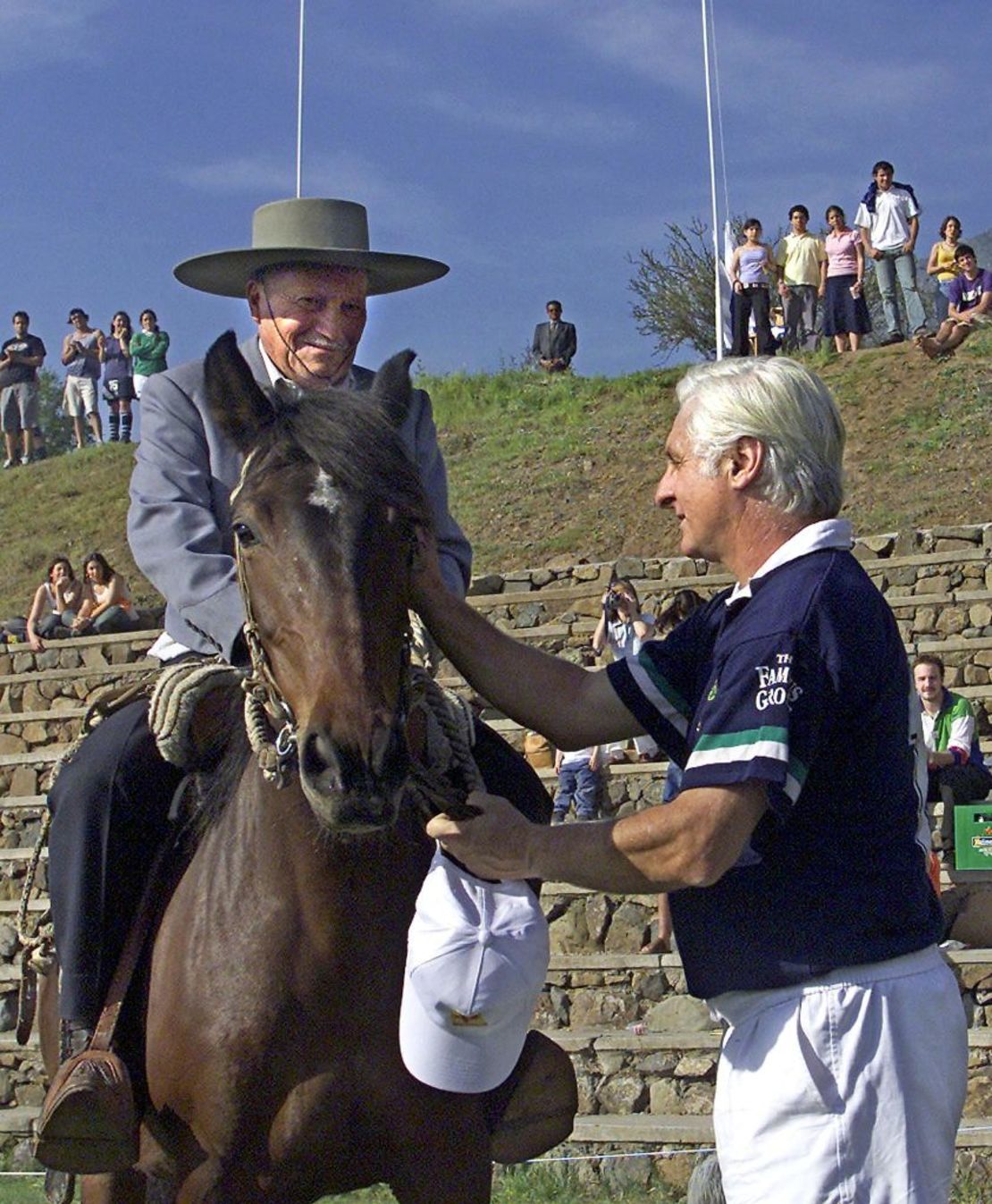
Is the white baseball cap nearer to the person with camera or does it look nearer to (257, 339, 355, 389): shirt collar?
(257, 339, 355, 389): shirt collar

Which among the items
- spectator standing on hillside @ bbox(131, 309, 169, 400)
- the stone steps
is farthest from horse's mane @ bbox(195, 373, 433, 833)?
spectator standing on hillside @ bbox(131, 309, 169, 400)

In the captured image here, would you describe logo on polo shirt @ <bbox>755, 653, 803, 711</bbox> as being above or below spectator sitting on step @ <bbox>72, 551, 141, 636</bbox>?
below

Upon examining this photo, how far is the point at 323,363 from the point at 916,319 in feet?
65.0

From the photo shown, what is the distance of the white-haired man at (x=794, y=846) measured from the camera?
334 cm

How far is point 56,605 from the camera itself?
20422 mm

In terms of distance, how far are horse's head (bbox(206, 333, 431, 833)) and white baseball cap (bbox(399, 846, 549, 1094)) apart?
0.21 metres

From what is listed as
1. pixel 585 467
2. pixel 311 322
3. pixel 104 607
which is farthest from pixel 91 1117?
pixel 585 467

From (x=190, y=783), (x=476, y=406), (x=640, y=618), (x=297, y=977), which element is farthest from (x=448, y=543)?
(x=476, y=406)

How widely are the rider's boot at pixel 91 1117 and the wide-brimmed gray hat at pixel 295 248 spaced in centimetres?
211

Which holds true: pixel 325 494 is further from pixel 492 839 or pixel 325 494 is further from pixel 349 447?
pixel 492 839

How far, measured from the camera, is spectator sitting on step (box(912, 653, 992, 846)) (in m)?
11.3

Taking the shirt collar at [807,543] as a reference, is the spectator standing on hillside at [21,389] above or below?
above

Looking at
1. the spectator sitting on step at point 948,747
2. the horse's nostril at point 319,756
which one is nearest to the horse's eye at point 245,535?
the horse's nostril at point 319,756

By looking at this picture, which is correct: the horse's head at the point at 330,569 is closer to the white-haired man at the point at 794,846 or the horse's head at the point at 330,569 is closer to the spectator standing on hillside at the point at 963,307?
the white-haired man at the point at 794,846
